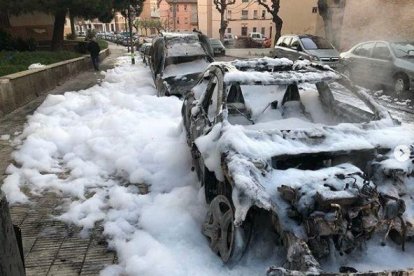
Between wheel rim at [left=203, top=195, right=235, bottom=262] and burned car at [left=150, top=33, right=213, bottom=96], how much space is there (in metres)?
6.21

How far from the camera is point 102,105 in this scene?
985 cm

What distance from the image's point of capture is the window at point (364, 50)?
41.3 feet

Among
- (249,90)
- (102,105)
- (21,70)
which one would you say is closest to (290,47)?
(102,105)

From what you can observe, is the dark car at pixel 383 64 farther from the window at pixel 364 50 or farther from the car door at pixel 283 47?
the car door at pixel 283 47

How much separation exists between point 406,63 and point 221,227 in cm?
953

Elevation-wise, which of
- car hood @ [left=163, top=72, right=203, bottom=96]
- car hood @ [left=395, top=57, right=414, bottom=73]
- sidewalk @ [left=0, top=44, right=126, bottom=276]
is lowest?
sidewalk @ [left=0, top=44, right=126, bottom=276]

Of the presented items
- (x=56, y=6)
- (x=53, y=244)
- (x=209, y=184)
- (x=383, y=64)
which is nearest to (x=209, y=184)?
(x=209, y=184)

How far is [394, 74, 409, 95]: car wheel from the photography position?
1098 cm

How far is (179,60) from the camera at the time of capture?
1112 cm

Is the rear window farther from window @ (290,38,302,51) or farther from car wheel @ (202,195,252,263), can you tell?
car wheel @ (202,195,252,263)

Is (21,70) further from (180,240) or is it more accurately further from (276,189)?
(276,189)

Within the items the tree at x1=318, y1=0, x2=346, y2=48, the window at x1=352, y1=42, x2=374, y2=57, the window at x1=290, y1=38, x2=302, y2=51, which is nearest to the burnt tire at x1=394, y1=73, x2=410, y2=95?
the window at x1=352, y1=42, x2=374, y2=57

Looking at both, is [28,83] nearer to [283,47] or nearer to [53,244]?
[53,244]

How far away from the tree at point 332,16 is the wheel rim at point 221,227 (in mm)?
19168
